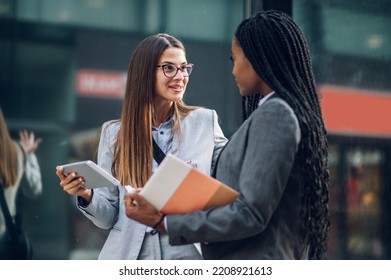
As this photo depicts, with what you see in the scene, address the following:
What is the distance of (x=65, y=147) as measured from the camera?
16.2 ft

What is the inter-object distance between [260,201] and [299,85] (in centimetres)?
41

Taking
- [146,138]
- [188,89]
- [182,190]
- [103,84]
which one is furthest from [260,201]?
[103,84]

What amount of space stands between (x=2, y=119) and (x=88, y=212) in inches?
87.2

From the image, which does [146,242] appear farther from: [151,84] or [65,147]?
[65,147]

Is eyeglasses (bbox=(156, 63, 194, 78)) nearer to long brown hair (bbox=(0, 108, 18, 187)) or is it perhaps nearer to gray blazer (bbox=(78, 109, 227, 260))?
gray blazer (bbox=(78, 109, 227, 260))

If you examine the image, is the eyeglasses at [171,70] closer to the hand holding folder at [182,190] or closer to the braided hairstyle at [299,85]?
the braided hairstyle at [299,85]

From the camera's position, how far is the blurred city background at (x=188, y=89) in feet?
16.1

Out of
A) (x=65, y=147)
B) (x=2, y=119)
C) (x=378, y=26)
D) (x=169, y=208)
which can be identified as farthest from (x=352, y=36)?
(x=169, y=208)

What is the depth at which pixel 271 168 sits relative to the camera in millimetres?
2158

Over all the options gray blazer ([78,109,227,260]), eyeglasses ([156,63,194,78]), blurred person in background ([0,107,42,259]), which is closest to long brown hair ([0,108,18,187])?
blurred person in background ([0,107,42,259])

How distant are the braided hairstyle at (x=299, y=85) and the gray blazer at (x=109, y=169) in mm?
697

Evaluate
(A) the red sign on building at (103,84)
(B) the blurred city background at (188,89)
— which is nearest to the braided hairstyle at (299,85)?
(B) the blurred city background at (188,89)

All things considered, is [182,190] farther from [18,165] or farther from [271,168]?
[18,165]

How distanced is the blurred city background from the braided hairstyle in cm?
237
